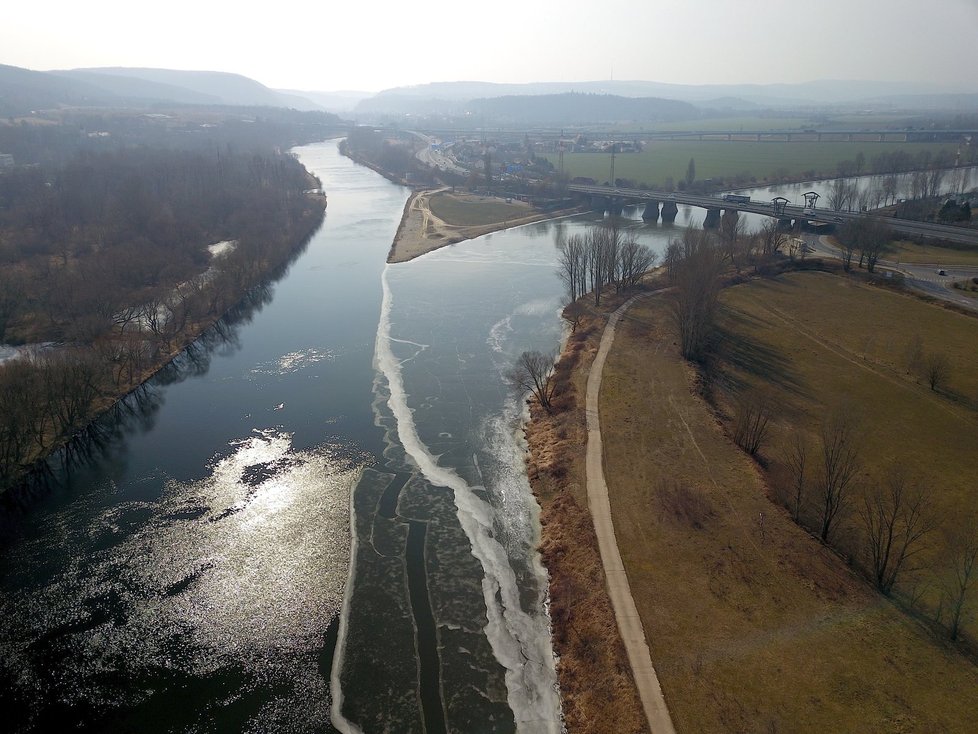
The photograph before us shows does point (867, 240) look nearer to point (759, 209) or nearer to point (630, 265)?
point (630, 265)

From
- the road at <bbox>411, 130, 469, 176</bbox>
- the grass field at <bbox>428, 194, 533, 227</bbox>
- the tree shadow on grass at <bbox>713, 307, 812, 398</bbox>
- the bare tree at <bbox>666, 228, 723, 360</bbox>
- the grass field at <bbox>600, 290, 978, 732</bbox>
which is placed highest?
the road at <bbox>411, 130, 469, 176</bbox>

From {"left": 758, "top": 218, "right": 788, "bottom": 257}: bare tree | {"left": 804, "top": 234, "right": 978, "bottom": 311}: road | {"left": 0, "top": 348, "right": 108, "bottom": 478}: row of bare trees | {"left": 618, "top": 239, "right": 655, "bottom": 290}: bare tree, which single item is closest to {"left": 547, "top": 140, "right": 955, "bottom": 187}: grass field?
{"left": 758, "top": 218, "right": 788, "bottom": 257}: bare tree

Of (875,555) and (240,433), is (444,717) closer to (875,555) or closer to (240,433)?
(875,555)

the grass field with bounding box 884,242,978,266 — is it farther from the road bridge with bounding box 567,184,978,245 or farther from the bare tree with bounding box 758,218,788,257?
the bare tree with bounding box 758,218,788,257

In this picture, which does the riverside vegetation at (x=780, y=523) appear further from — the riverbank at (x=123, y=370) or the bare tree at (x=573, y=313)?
the riverbank at (x=123, y=370)

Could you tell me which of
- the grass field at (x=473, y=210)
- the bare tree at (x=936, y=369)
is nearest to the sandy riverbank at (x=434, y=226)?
the grass field at (x=473, y=210)

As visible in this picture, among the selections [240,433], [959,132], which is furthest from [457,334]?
[959,132]
